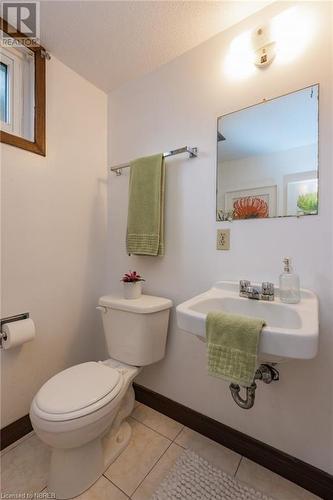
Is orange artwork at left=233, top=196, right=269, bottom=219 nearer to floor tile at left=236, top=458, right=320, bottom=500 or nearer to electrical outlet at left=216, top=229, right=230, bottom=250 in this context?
electrical outlet at left=216, top=229, right=230, bottom=250

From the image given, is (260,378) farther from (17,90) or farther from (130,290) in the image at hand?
(17,90)

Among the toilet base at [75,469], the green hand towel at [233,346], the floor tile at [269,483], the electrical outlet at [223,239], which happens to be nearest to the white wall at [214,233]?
the electrical outlet at [223,239]

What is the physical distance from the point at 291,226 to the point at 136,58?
133cm

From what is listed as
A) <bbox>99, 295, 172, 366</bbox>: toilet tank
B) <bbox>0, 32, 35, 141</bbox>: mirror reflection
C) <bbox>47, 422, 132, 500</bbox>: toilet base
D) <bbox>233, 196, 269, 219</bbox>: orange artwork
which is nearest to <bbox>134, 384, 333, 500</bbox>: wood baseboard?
<bbox>99, 295, 172, 366</bbox>: toilet tank

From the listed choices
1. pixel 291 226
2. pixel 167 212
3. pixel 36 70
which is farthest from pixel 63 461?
pixel 36 70

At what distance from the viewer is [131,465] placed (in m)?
1.11

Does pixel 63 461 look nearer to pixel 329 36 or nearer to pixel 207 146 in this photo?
pixel 207 146

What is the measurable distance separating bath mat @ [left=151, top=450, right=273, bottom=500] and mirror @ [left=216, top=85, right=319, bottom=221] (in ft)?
4.00

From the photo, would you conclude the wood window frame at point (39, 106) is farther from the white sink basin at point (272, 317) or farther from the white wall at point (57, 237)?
the white sink basin at point (272, 317)

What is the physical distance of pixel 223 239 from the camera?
1.22 metres

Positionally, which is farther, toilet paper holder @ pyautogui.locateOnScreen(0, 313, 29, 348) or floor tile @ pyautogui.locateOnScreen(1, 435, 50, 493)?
toilet paper holder @ pyautogui.locateOnScreen(0, 313, 29, 348)

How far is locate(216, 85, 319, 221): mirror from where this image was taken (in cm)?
99

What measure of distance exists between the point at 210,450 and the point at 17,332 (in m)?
1.16

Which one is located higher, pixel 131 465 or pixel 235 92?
pixel 235 92
